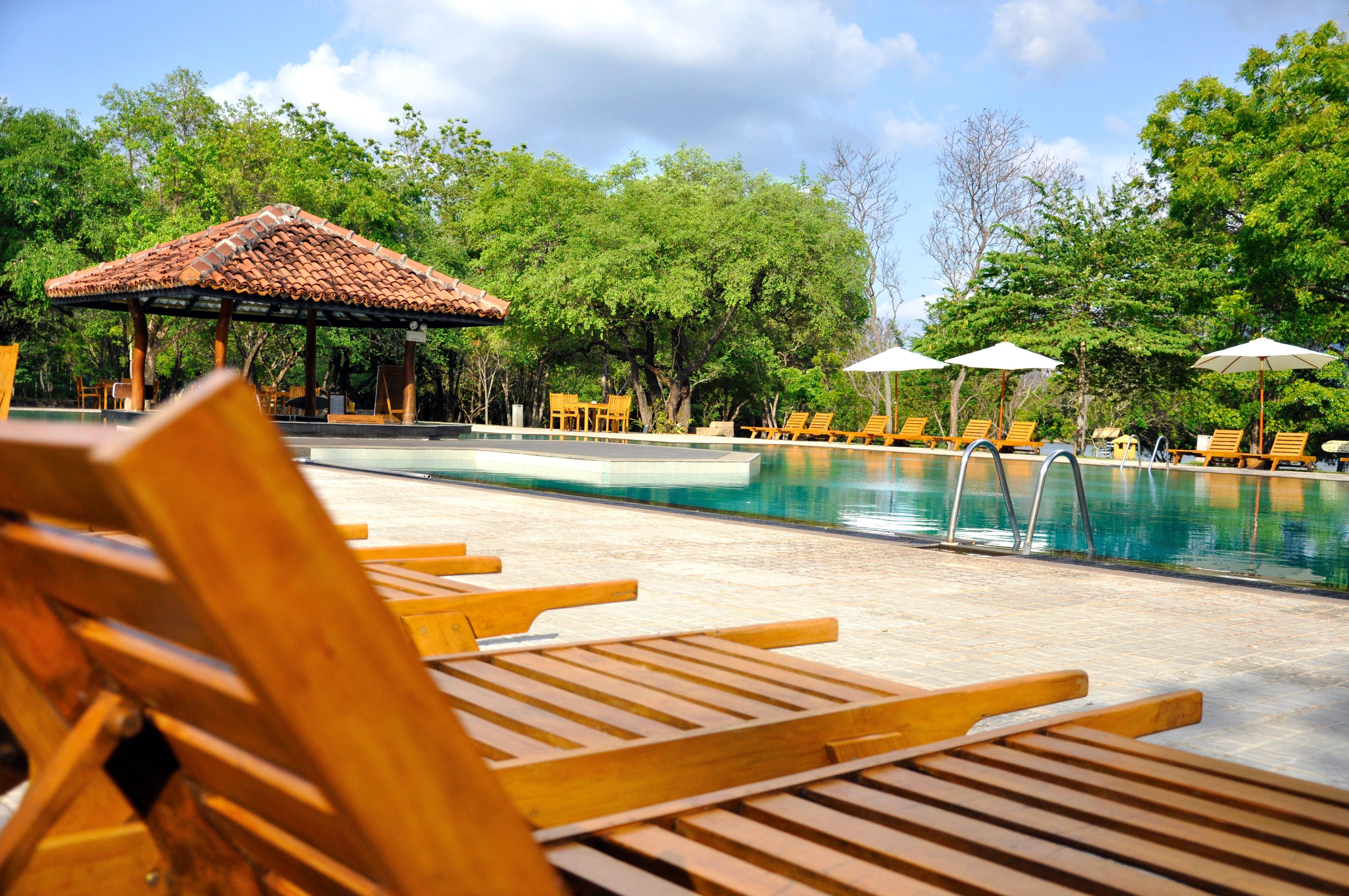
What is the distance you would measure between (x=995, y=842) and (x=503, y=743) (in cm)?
93

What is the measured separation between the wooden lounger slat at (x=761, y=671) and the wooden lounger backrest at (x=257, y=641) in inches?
66.9

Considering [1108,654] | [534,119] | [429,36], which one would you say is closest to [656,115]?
[534,119]

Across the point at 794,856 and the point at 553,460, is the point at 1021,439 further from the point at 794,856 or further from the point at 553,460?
the point at 794,856

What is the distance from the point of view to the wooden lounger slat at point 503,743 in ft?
6.34

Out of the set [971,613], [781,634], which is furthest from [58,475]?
[971,613]

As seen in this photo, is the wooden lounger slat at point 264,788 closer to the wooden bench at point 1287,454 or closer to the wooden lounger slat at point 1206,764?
the wooden lounger slat at point 1206,764

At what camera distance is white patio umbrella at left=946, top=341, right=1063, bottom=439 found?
23.8 m

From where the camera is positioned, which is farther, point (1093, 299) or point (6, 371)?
point (1093, 299)

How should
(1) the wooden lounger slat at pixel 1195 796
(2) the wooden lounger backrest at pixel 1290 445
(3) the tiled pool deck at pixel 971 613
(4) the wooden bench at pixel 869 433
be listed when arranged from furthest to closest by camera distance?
(4) the wooden bench at pixel 869 433 < (2) the wooden lounger backrest at pixel 1290 445 < (3) the tiled pool deck at pixel 971 613 < (1) the wooden lounger slat at pixel 1195 796

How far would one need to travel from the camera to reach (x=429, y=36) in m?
59.9

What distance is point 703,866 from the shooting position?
57.1 inches

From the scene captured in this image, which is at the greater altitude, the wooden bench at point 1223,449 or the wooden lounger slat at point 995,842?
the wooden bench at point 1223,449

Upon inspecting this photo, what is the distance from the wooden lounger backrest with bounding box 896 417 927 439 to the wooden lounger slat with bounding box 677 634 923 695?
23.9 m

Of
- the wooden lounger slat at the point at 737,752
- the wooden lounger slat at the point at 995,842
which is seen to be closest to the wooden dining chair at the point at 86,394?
the wooden lounger slat at the point at 737,752
